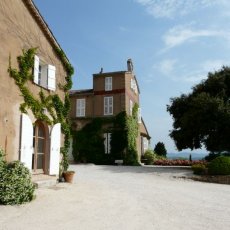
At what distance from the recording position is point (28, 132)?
11898 mm

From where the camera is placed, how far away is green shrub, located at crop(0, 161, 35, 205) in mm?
9062

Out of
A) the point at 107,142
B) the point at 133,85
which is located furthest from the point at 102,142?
the point at 133,85

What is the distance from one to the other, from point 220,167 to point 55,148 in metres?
9.66

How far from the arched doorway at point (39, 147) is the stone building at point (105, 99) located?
15348mm

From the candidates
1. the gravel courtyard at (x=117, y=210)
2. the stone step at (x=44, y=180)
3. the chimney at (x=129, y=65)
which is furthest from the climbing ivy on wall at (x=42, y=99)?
the chimney at (x=129, y=65)

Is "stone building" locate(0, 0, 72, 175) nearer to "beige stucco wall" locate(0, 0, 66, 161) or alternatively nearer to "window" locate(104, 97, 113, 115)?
"beige stucco wall" locate(0, 0, 66, 161)

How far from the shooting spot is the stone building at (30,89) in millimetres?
11133

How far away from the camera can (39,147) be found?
1362 centimetres

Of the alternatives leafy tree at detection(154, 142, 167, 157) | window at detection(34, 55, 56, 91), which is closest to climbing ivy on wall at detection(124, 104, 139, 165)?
leafy tree at detection(154, 142, 167, 157)

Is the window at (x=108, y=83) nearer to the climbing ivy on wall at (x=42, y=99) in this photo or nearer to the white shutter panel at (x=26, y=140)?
the climbing ivy on wall at (x=42, y=99)

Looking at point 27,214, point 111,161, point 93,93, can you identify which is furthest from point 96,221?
point 93,93

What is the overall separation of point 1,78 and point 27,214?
497 cm

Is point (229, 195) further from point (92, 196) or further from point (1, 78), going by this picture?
point (1, 78)

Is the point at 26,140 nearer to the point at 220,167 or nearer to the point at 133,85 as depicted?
the point at 220,167
